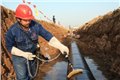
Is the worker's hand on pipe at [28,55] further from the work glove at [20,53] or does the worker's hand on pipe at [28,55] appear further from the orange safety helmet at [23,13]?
the orange safety helmet at [23,13]

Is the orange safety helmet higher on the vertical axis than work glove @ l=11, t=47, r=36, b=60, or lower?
higher

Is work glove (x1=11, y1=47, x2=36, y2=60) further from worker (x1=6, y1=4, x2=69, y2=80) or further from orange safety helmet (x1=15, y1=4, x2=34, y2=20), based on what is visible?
orange safety helmet (x1=15, y1=4, x2=34, y2=20)

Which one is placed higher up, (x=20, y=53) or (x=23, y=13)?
(x=23, y=13)

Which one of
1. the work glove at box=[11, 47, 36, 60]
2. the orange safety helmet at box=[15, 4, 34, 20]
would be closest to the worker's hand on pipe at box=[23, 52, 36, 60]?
the work glove at box=[11, 47, 36, 60]

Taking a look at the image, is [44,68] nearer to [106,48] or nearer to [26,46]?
[106,48]

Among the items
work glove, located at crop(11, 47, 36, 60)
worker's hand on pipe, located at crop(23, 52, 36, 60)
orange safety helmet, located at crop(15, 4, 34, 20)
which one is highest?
orange safety helmet, located at crop(15, 4, 34, 20)

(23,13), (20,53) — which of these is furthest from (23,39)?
(23,13)

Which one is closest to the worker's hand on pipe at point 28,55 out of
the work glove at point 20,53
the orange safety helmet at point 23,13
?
the work glove at point 20,53

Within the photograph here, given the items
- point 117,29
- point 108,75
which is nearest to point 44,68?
point 108,75

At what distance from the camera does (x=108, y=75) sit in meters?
11.2

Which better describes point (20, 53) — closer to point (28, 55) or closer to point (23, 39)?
point (28, 55)

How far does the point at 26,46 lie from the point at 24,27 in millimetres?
384

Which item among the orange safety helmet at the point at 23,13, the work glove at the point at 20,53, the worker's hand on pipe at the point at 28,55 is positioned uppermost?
the orange safety helmet at the point at 23,13

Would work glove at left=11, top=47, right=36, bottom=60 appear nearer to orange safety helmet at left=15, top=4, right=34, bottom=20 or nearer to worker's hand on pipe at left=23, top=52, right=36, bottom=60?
worker's hand on pipe at left=23, top=52, right=36, bottom=60
